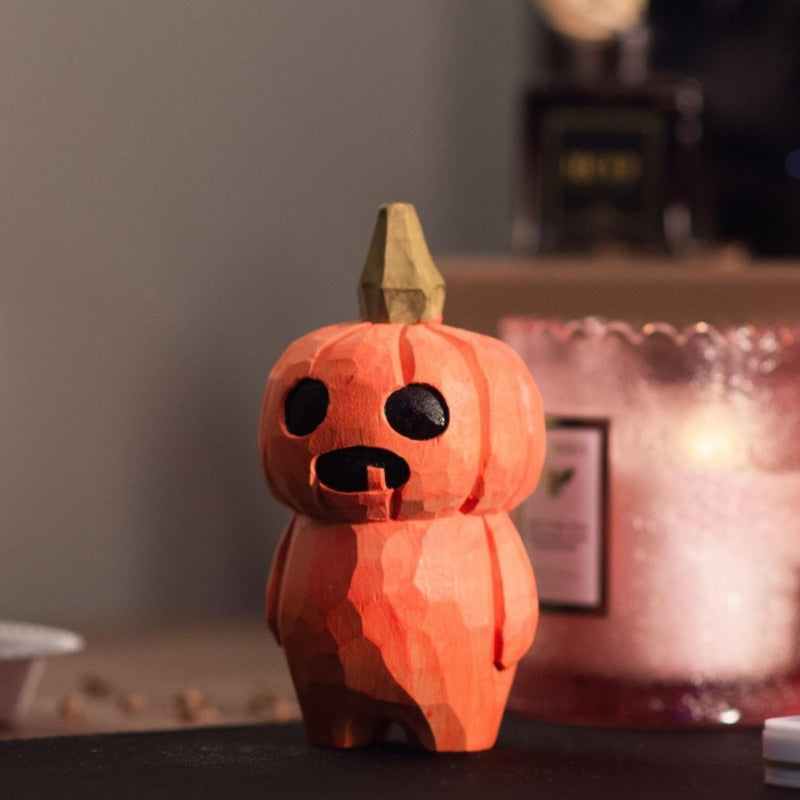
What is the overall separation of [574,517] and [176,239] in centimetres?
42

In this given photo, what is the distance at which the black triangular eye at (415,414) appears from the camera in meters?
0.44

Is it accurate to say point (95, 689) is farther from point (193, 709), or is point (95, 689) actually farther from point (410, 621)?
point (410, 621)

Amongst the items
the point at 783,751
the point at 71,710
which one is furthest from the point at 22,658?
the point at 783,751

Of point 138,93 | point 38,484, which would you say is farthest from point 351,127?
point 38,484

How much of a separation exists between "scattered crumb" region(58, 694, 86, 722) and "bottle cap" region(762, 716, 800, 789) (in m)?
0.27

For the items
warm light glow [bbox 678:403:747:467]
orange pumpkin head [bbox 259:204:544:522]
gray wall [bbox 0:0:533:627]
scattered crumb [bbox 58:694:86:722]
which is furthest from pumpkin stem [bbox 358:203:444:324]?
gray wall [bbox 0:0:533:627]

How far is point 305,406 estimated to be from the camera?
1.48 feet

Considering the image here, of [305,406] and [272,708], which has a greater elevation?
[305,406]

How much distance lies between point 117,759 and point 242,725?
8 centimetres

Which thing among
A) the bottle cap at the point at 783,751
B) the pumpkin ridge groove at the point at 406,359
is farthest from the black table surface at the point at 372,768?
the pumpkin ridge groove at the point at 406,359

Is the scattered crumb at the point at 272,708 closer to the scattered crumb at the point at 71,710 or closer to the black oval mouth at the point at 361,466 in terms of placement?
the scattered crumb at the point at 71,710

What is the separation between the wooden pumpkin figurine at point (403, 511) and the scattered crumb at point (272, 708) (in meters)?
0.13

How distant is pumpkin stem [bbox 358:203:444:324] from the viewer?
0.47 metres

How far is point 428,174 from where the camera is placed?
1085 millimetres
